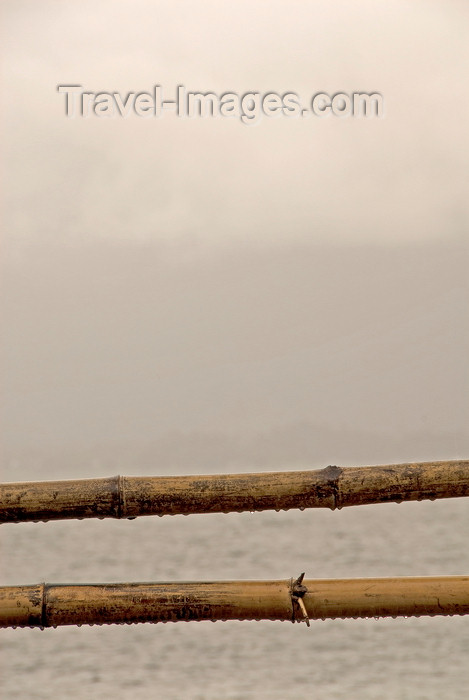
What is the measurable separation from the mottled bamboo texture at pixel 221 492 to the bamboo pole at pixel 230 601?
0.13 meters

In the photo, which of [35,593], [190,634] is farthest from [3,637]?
[35,593]

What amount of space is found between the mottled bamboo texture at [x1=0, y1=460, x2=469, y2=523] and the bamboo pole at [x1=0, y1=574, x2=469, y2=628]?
0.42 ft

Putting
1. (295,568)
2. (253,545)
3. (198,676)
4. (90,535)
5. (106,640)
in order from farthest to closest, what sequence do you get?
(90,535)
(253,545)
(295,568)
(106,640)
(198,676)

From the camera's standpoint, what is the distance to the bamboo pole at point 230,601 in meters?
1.58

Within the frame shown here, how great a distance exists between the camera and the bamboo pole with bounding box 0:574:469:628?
1579mm

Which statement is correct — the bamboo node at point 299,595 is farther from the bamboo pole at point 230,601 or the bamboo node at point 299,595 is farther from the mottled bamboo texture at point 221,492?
the mottled bamboo texture at point 221,492

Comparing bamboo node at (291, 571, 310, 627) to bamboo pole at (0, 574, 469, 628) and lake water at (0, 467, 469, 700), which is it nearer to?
bamboo pole at (0, 574, 469, 628)

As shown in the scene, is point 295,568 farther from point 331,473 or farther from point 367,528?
point 331,473

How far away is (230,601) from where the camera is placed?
5.18 feet

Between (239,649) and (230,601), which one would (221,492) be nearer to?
(230,601)

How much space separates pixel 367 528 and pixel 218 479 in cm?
1000

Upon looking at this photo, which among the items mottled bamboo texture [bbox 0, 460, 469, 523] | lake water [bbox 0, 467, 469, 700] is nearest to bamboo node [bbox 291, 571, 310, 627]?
mottled bamboo texture [bbox 0, 460, 469, 523]

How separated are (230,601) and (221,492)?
18 cm

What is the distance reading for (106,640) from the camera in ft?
16.1
